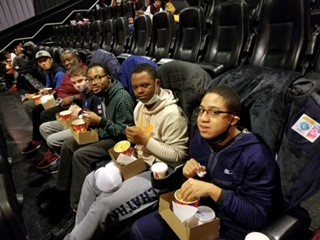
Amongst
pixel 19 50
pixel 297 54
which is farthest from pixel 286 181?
pixel 19 50

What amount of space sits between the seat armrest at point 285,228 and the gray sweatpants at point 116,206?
22.0 inches

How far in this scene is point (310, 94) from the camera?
85cm

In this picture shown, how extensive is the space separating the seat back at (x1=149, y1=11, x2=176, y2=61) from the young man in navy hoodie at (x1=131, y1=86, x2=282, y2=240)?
201 centimetres

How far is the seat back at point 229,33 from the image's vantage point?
1.94 meters

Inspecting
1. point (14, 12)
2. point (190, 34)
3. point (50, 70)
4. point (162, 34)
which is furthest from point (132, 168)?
point (14, 12)

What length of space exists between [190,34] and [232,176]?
1942 mm

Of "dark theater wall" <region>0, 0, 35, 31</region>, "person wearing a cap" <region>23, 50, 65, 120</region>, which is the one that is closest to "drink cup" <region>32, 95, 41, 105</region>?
"person wearing a cap" <region>23, 50, 65, 120</region>

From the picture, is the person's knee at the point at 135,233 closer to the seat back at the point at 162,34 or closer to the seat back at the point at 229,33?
the seat back at the point at 229,33

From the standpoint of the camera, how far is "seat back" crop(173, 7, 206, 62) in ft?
8.07

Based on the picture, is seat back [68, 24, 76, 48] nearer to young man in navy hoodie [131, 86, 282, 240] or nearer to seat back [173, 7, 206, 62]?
seat back [173, 7, 206, 62]

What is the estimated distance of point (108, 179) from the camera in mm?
1231

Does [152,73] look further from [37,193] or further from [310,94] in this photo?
[37,193]

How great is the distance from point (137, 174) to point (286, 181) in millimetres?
685

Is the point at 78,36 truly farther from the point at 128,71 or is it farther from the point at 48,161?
the point at 128,71
